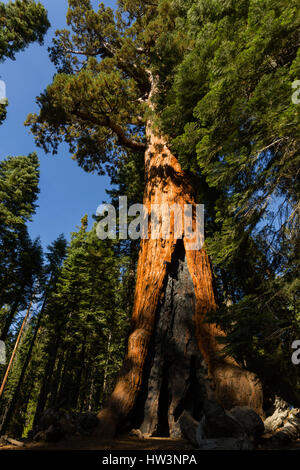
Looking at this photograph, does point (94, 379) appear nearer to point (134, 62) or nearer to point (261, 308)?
point (261, 308)

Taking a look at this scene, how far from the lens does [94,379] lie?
17.8 m

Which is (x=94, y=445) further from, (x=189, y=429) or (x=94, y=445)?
(x=189, y=429)

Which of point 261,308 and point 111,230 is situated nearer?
point 261,308

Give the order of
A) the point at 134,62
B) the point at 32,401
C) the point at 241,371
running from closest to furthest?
the point at 241,371 < the point at 134,62 < the point at 32,401

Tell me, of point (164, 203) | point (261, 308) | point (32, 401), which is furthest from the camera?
point (32, 401)

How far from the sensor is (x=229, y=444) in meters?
2.15

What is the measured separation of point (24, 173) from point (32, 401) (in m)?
27.8

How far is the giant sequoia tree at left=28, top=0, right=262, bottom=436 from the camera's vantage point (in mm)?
3723

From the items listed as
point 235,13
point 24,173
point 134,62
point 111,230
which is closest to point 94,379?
point 111,230

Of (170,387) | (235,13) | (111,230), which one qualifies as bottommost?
(170,387)

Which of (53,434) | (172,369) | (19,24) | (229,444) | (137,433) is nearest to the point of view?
(229,444)

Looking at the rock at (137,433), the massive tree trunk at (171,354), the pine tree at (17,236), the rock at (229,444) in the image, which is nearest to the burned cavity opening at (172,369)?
the massive tree trunk at (171,354)

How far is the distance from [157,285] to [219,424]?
2.59m

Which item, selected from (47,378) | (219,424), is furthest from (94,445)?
(47,378)
